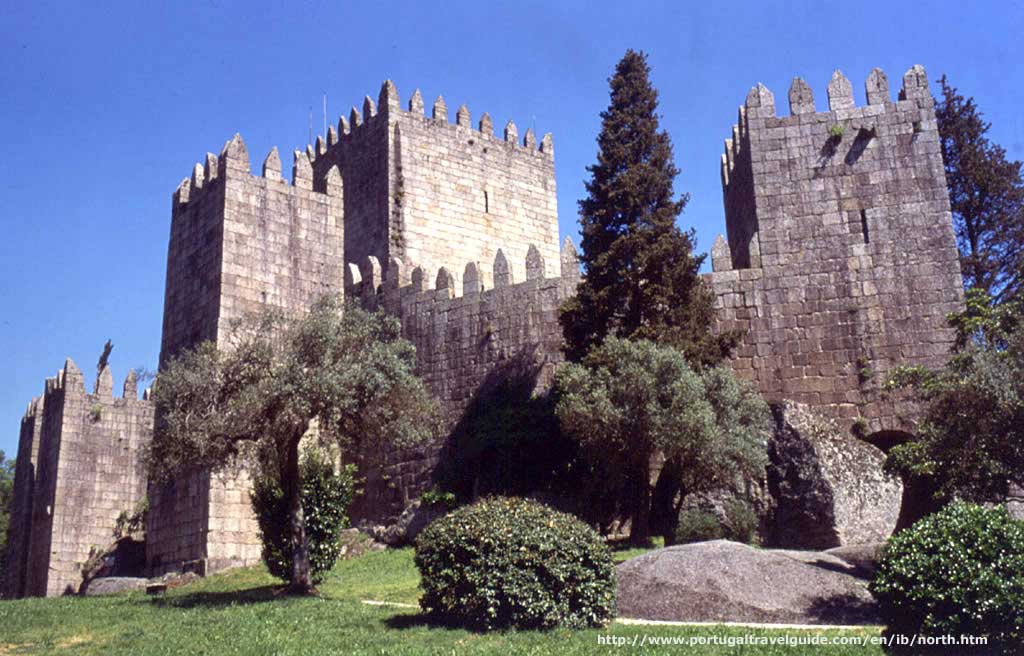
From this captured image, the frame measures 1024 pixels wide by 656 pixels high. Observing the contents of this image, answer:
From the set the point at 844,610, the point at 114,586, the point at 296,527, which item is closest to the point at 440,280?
the point at 114,586

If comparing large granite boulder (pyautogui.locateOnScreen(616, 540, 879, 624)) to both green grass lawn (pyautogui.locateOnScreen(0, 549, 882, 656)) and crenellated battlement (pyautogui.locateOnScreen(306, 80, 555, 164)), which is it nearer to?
green grass lawn (pyautogui.locateOnScreen(0, 549, 882, 656))

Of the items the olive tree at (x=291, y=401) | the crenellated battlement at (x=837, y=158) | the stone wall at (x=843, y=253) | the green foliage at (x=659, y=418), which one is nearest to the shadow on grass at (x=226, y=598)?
the olive tree at (x=291, y=401)

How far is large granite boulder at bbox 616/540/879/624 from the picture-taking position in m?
13.4

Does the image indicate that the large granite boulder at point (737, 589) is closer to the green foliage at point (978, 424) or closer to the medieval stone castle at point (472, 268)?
the green foliage at point (978, 424)

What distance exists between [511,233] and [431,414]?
52.6 feet

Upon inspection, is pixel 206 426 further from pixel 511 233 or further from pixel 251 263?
pixel 511 233

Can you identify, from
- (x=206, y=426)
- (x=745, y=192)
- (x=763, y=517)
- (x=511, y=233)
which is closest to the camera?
(x=206, y=426)

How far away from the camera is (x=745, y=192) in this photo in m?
25.9

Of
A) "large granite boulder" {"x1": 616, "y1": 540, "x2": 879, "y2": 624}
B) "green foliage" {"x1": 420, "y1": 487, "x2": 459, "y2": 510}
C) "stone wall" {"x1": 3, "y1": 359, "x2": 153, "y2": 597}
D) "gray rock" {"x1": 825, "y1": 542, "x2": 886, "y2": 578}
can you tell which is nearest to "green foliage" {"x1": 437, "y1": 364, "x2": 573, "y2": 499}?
"green foliage" {"x1": 420, "y1": 487, "x2": 459, "y2": 510}

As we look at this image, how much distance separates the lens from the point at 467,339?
86.7 feet

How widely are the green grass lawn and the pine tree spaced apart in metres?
18.7

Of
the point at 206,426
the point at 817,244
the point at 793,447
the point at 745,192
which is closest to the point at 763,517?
the point at 793,447

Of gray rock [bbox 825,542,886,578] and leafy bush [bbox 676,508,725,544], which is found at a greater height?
leafy bush [bbox 676,508,725,544]

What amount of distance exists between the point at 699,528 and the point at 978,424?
668 centimetres
